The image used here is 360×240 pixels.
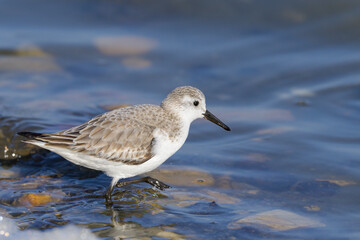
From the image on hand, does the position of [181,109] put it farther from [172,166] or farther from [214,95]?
[214,95]

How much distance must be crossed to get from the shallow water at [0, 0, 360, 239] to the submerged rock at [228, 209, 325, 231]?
24 mm

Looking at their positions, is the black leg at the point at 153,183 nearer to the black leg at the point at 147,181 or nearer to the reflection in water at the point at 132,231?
the black leg at the point at 147,181

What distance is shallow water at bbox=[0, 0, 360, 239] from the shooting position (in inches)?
268

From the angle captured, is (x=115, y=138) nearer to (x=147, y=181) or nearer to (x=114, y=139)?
(x=114, y=139)

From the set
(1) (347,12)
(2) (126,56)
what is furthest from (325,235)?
(1) (347,12)

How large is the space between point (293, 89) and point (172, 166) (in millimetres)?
3845

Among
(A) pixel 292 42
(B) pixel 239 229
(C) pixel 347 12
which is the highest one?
(C) pixel 347 12

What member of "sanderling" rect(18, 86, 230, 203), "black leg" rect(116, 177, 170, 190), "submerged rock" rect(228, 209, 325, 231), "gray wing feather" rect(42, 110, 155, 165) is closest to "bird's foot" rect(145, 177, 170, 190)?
"black leg" rect(116, 177, 170, 190)

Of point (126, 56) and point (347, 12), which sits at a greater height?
point (347, 12)

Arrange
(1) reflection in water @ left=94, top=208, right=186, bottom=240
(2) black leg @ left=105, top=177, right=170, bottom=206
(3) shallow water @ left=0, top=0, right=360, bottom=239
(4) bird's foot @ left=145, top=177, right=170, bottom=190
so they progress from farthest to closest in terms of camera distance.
Result: (4) bird's foot @ left=145, top=177, right=170, bottom=190 → (2) black leg @ left=105, top=177, right=170, bottom=206 → (3) shallow water @ left=0, top=0, right=360, bottom=239 → (1) reflection in water @ left=94, top=208, right=186, bottom=240

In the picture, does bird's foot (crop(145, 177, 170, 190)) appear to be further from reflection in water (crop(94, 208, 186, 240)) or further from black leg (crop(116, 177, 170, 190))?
reflection in water (crop(94, 208, 186, 240))

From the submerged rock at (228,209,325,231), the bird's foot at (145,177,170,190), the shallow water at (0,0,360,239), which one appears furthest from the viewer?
the bird's foot at (145,177,170,190)

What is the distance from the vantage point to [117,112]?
7312 mm

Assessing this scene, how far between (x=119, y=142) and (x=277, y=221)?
2.16 metres
